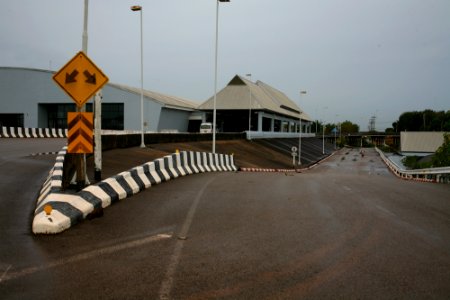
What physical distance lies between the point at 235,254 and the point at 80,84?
548 centimetres

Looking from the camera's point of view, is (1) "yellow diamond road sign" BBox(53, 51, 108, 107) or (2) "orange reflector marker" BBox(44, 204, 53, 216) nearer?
(2) "orange reflector marker" BBox(44, 204, 53, 216)

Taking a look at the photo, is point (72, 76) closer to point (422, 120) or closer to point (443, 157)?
point (443, 157)

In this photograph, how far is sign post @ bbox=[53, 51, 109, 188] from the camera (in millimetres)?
8773

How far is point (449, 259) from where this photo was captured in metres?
5.42

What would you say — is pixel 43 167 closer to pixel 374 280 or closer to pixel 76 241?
pixel 76 241

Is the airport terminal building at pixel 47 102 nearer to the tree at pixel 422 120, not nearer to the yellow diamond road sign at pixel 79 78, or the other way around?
the yellow diamond road sign at pixel 79 78

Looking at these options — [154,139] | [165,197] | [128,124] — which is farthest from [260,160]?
[165,197]

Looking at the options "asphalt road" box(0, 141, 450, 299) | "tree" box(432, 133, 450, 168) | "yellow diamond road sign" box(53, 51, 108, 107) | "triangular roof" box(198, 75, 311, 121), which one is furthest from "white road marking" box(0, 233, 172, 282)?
"triangular roof" box(198, 75, 311, 121)

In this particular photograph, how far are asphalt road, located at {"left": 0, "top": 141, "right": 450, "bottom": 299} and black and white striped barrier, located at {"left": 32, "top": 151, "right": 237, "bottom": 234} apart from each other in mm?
236

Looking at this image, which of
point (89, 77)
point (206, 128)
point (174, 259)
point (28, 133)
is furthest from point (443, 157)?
point (174, 259)

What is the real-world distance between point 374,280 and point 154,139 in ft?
99.9

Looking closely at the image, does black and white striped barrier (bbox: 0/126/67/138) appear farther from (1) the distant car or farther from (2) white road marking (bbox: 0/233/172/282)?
(2) white road marking (bbox: 0/233/172/282)

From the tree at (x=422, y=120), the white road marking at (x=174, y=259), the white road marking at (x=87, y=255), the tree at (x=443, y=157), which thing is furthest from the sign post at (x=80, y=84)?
the tree at (x=422, y=120)

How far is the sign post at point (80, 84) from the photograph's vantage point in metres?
8.77
